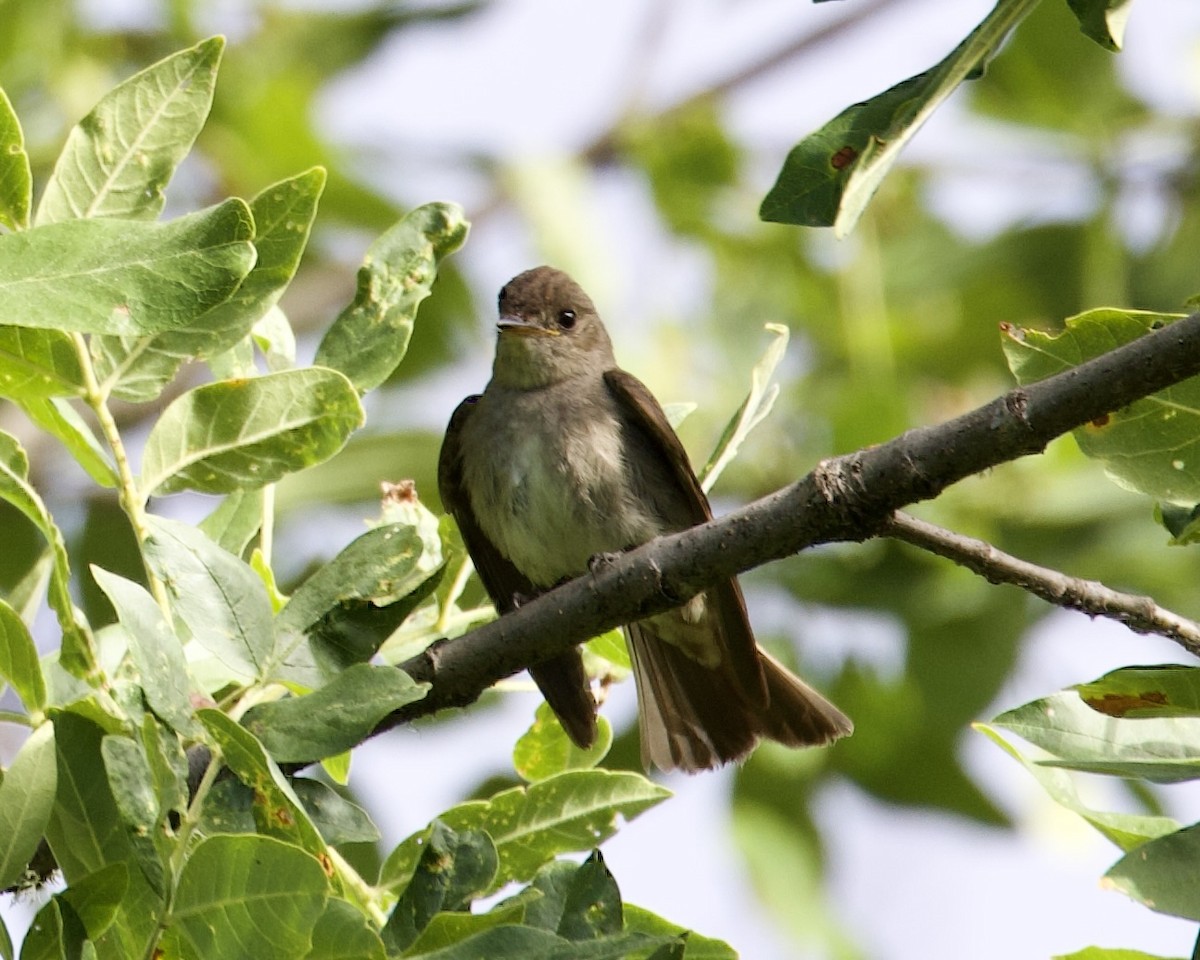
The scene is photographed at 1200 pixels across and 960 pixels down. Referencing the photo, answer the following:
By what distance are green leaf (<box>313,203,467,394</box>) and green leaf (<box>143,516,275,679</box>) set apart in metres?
0.49

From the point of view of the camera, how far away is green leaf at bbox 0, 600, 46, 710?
2.34m

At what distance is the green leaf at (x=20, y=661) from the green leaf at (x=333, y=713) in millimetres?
340

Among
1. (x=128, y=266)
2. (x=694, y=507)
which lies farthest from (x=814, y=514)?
(x=694, y=507)

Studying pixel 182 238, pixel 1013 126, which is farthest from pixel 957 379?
pixel 182 238

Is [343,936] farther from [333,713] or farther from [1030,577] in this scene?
[1030,577]

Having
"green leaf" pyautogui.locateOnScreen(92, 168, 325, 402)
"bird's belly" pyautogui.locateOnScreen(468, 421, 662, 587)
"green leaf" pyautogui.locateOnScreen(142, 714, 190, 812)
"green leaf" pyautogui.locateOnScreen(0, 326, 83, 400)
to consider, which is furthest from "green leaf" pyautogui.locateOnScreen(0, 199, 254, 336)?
"bird's belly" pyautogui.locateOnScreen(468, 421, 662, 587)

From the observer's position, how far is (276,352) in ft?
9.66

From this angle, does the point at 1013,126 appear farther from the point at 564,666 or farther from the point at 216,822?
the point at 216,822

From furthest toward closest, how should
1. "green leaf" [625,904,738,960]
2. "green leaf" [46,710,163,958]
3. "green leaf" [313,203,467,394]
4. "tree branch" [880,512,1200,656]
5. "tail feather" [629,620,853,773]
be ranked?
"tail feather" [629,620,853,773], "green leaf" [313,203,467,394], "tree branch" [880,512,1200,656], "green leaf" [625,904,738,960], "green leaf" [46,710,163,958]

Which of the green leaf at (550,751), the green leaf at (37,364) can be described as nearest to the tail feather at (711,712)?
the green leaf at (550,751)

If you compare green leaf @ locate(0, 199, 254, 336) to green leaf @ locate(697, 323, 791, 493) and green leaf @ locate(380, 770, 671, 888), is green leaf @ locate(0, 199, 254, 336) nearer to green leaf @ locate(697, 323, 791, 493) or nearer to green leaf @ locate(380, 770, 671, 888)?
green leaf @ locate(380, 770, 671, 888)

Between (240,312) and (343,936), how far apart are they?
40.2 inches

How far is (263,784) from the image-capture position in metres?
2.16

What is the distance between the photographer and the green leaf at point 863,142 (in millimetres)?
2096
